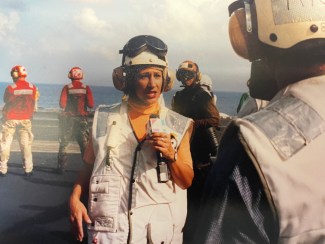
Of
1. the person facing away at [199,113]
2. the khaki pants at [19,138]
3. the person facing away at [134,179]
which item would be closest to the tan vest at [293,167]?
the person facing away at [134,179]

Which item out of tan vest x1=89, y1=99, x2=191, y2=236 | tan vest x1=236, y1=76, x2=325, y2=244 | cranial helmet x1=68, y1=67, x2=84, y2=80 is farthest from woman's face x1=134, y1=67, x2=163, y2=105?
cranial helmet x1=68, y1=67, x2=84, y2=80

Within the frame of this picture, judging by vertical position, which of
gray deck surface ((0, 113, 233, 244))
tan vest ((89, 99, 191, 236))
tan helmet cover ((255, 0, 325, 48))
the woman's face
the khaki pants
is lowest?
gray deck surface ((0, 113, 233, 244))

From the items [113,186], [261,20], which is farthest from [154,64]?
[261,20]

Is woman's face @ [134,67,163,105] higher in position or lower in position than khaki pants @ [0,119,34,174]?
higher

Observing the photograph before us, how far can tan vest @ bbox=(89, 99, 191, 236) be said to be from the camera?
5.53ft

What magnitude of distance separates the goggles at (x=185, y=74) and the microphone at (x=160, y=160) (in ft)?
7.60

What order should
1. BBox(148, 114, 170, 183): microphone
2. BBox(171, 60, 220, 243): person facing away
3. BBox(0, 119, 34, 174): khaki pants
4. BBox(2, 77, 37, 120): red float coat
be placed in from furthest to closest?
BBox(0, 119, 34, 174): khaki pants
BBox(2, 77, 37, 120): red float coat
BBox(171, 60, 220, 243): person facing away
BBox(148, 114, 170, 183): microphone

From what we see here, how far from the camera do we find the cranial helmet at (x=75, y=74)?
5473 mm

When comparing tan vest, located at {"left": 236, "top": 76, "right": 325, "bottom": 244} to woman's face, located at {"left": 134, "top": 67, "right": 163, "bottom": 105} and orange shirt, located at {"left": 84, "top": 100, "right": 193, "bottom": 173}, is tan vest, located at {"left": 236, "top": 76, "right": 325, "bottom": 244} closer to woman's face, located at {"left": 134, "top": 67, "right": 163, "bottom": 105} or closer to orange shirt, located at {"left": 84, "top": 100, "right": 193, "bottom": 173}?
orange shirt, located at {"left": 84, "top": 100, "right": 193, "bottom": 173}

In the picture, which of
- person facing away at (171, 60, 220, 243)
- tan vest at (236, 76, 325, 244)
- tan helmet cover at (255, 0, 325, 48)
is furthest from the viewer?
person facing away at (171, 60, 220, 243)

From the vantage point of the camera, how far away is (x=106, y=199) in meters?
1.68

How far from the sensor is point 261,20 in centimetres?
97

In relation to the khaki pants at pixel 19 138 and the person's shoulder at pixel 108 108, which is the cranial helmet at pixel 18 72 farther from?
the person's shoulder at pixel 108 108

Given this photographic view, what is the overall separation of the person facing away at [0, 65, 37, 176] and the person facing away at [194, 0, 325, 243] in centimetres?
498
